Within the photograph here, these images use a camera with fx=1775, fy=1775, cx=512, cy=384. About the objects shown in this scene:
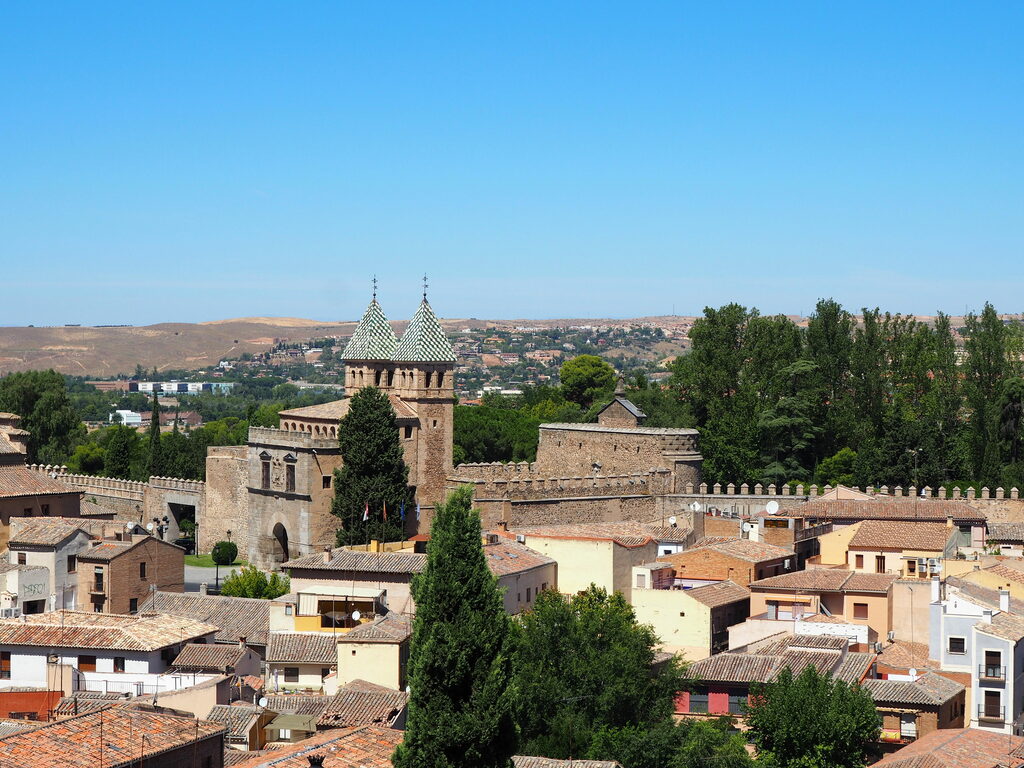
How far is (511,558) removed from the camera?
38469 millimetres

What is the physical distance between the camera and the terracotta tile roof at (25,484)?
143ft

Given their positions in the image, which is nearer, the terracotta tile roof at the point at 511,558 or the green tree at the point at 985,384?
the terracotta tile roof at the point at 511,558

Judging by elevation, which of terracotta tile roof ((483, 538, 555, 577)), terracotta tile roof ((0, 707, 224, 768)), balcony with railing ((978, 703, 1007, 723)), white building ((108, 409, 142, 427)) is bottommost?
white building ((108, 409, 142, 427))

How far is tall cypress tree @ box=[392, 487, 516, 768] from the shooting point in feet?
72.0

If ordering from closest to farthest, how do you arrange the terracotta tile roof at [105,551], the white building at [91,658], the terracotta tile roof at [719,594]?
the white building at [91,658] → the terracotta tile roof at [719,594] → the terracotta tile roof at [105,551]

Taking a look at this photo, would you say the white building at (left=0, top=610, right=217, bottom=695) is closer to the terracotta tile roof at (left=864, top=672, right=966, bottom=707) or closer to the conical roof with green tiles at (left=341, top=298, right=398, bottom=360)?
the terracotta tile roof at (left=864, top=672, right=966, bottom=707)

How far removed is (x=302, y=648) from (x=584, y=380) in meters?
48.5

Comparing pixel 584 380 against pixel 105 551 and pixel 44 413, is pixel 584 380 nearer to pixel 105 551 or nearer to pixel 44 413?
pixel 44 413

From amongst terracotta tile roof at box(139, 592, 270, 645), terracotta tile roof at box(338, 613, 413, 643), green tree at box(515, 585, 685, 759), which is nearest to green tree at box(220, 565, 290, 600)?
terracotta tile roof at box(139, 592, 270, 645)

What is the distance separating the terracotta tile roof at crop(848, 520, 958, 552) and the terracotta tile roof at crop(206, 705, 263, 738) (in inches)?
754

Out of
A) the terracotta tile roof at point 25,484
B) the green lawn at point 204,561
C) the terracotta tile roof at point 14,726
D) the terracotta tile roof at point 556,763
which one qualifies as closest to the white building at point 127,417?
the green lawn at point 204,561

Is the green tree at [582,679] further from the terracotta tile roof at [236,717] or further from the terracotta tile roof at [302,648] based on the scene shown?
the terracotta tile roof at [236,717]

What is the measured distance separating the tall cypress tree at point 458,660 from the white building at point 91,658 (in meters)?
8.38

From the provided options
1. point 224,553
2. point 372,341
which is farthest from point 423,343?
point 224,553
